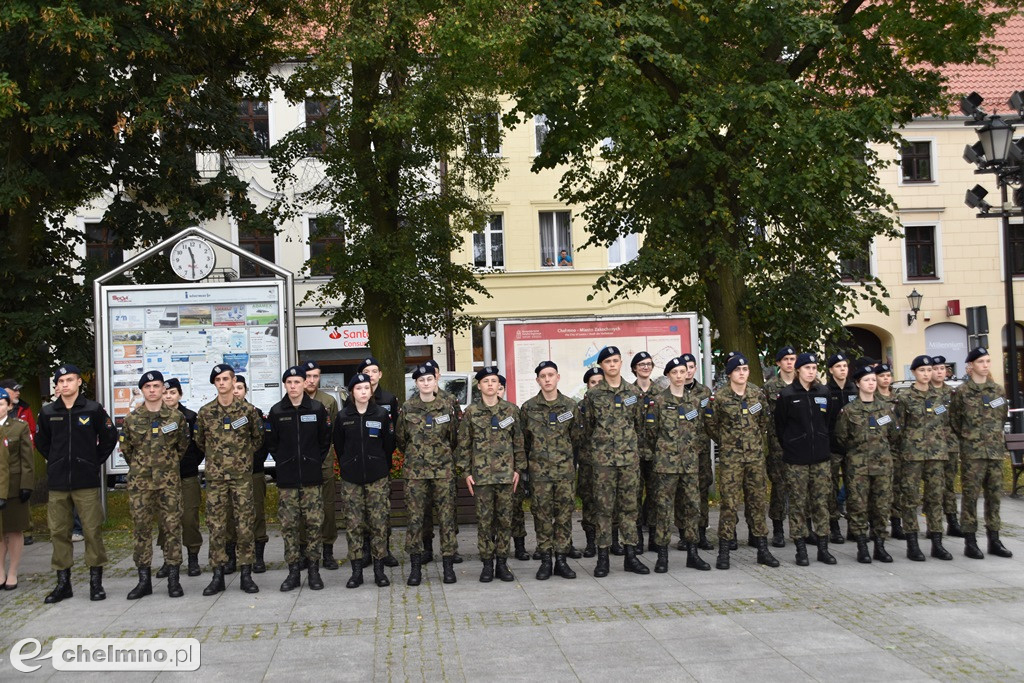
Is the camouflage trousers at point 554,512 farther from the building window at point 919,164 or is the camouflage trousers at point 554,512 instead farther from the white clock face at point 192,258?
the building window at point 919,164

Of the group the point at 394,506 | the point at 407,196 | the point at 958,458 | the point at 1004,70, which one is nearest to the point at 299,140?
the point at 407,196

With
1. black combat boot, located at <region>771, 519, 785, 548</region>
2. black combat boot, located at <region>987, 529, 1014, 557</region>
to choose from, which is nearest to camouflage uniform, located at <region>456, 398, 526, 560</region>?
black combat boot, located at <region>771, 519, 785, 548</region>

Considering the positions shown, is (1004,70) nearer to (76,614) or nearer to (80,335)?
→ (80,335)

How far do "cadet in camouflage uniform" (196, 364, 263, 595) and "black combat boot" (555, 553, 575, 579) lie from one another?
2808mm

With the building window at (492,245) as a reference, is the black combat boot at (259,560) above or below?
below

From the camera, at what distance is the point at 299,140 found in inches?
746

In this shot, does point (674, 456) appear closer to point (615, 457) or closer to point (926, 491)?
point (615, 457)

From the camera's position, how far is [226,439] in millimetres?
9773

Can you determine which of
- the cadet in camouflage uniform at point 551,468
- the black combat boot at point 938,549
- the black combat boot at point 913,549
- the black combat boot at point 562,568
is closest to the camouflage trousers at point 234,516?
the cadet in camouflage uniform at point 551,468

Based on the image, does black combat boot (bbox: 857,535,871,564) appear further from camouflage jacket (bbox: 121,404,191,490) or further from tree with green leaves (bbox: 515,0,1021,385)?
camouflage jacket (bbox: 121,404,191,490)

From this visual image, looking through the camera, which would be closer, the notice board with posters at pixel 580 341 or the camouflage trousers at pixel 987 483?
the camouflage trousers at pixel 987 483

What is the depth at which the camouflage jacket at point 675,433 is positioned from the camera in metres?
10.2

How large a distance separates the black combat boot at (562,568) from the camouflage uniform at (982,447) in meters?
4.08

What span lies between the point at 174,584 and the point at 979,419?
7.93 meters
